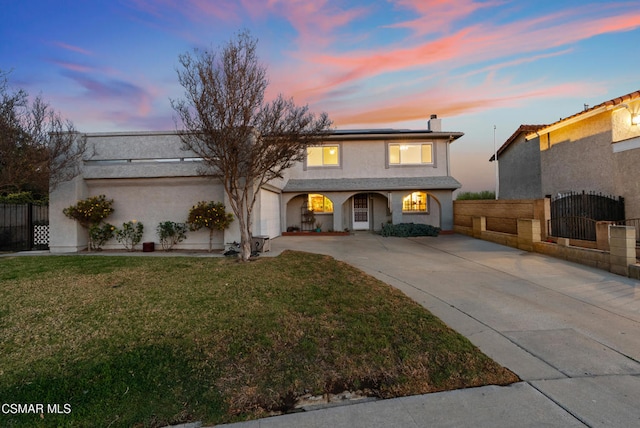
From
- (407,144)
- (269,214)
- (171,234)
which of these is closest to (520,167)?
(407,144)

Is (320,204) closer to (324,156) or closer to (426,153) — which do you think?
(324,156)

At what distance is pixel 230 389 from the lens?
3359 millimetres

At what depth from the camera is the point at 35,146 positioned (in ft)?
34.7

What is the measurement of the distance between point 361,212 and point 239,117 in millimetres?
12462

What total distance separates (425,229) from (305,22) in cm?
1132

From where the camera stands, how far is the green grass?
3207 mm

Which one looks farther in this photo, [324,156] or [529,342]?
[324,156]

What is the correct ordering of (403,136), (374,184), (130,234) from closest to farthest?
(130,234), (374,184), (403,136)

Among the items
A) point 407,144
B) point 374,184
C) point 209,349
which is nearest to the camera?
point 209,349

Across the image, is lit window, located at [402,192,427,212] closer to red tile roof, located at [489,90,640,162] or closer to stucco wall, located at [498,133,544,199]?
stucco wall, located at [498,133,544,199]

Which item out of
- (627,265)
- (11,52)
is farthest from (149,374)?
(11,52)

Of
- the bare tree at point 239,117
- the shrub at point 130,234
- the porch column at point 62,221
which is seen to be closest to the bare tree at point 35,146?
the porch column at point 62,221

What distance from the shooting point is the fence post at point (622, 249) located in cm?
780

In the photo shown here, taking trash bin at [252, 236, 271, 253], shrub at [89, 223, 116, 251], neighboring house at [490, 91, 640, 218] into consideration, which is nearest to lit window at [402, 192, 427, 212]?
neighboring house at [490, 91, 640, 218]
